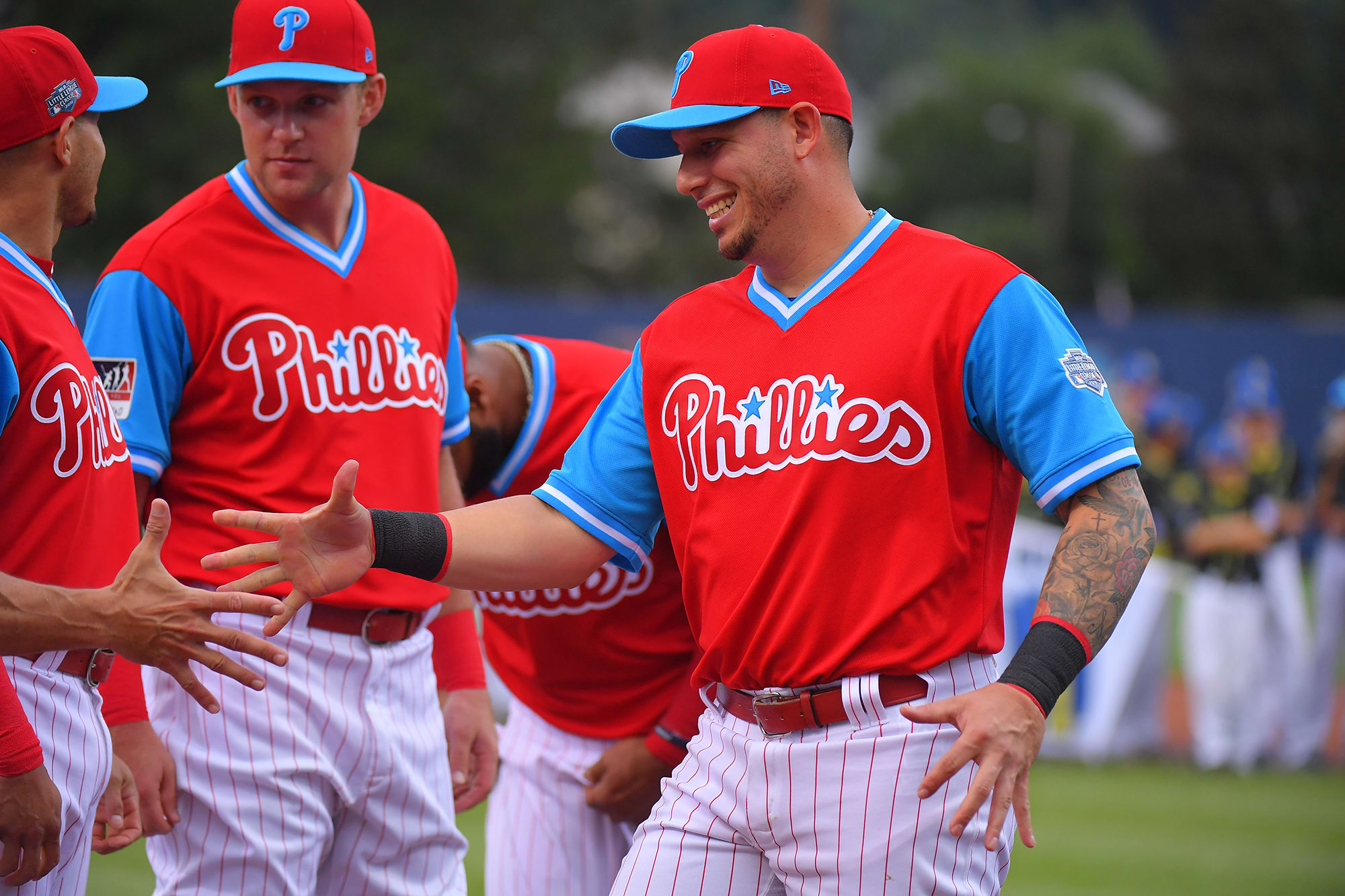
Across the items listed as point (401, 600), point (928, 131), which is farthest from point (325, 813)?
point (928, 131)

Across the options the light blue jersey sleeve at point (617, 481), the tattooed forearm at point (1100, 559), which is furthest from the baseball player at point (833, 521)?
the light blue jersey sleeve at point (617, 481)

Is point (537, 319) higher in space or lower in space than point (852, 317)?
lower

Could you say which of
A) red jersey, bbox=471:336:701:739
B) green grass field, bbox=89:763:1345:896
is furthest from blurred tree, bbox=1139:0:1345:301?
red jersey, bbox=471:336:701:739

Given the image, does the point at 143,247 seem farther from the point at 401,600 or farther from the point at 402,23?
the point at 402,23

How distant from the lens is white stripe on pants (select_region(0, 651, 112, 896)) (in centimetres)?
277

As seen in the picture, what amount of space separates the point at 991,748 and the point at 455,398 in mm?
2029

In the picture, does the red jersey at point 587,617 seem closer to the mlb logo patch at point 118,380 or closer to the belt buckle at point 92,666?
the mlb logo patch at point 118,380

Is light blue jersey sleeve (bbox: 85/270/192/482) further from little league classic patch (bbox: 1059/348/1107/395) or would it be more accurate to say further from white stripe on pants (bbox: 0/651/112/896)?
little league classic patch (bbox: 1059/348/1107/395)

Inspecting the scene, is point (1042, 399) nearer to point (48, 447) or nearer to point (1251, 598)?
point (48, 447)

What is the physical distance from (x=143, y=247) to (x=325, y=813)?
1.43 m

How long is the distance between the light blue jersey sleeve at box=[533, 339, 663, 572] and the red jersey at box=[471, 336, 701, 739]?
0.73 m

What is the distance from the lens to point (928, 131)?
5388 cm

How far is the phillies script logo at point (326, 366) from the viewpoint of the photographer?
338cm

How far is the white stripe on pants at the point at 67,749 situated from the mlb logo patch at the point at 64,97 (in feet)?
3.77
